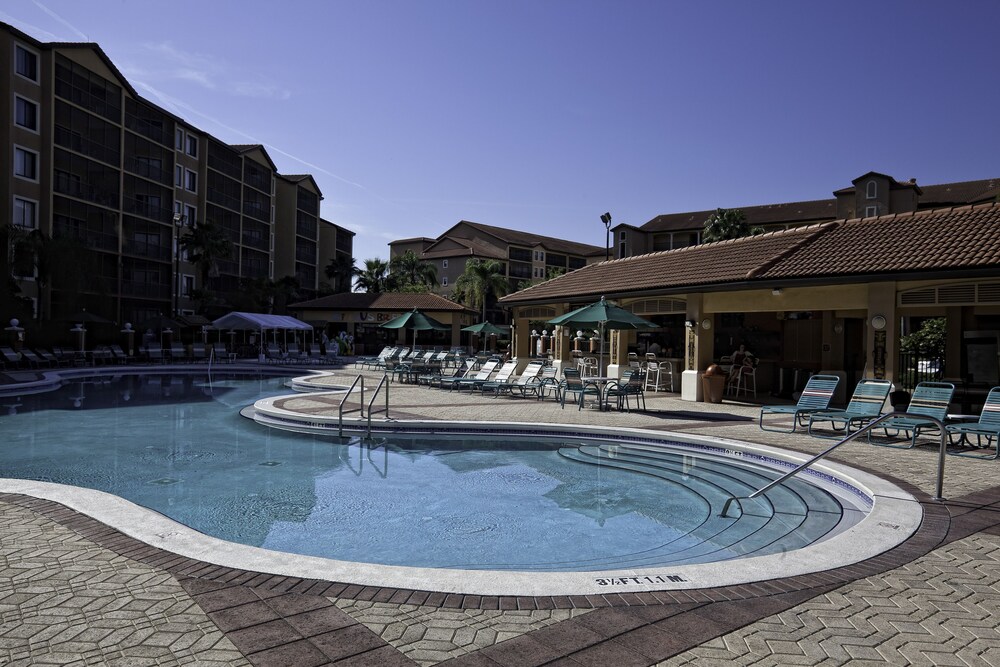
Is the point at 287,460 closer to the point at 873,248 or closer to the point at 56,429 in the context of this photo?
the point at 56,429

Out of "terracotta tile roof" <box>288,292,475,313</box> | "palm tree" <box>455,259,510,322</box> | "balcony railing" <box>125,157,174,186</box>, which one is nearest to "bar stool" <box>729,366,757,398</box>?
"terracotta tile roof" <box>288,292,475,313</box>

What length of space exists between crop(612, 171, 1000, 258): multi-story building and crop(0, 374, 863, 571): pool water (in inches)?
1455

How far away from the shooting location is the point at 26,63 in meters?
31.9

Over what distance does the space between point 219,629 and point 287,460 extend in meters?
6.88

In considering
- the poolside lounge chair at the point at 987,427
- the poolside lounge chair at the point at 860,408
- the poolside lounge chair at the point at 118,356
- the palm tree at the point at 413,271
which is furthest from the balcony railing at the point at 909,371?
the palm tree at the point at 413,271

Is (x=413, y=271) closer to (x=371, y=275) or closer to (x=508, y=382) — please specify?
(x=371, y=275)

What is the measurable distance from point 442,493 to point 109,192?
124 ft

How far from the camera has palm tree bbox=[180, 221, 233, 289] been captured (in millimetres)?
41031

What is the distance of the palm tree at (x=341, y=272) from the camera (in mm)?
63094

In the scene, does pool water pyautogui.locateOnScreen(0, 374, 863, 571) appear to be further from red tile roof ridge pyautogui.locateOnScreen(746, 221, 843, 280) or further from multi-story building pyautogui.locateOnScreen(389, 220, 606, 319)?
multi-story building pyautogui.locateOnScreen(389, 220, 606, 319)

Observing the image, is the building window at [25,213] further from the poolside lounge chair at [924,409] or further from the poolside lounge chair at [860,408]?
the poolside lounge chair at [924,409]

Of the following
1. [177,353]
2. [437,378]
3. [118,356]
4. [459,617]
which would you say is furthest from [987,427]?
[177,353]

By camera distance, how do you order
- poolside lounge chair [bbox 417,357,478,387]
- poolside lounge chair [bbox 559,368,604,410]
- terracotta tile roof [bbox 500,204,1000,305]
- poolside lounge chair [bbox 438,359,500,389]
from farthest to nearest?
poolside lounge chair [bbox 417,357,478,387]
poolside lounge chair [bbox 438,359,500,389]
poolside lounge chair [bbox 559,368,604,410]
terracotta tile roof [bbox 500,204,1000,305]

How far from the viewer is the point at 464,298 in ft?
191
